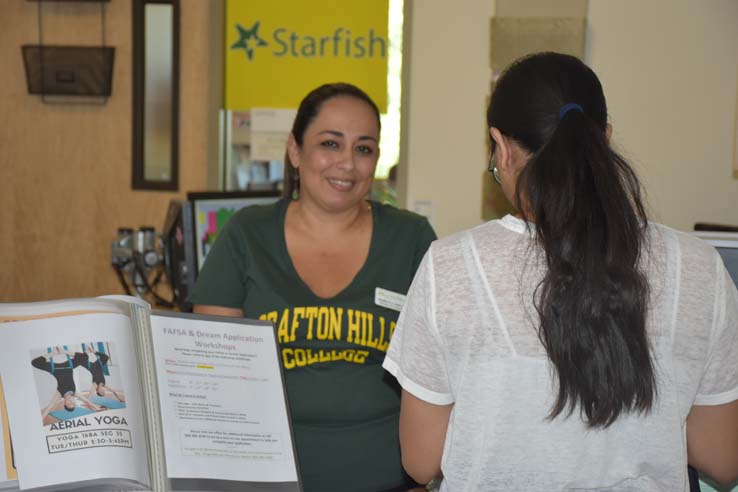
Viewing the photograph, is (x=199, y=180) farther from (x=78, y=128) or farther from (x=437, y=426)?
(x=437, y=426)

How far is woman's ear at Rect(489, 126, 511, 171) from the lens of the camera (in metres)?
1.40

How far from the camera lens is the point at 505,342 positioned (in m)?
1.30

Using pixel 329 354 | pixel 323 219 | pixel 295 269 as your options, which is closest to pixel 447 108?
pixel 323 219

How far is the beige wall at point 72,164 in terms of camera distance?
4656mm

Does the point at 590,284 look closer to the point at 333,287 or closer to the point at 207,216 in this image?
the point at 333,287

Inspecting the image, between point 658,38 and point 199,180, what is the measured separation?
2301mm

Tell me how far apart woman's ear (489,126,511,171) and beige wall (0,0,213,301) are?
3394 mm

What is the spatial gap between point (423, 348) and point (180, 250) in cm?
177

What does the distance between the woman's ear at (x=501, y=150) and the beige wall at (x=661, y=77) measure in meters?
2.19

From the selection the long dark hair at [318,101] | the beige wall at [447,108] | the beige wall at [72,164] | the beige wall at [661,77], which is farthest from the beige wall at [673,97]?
the beige wall at [72,164]

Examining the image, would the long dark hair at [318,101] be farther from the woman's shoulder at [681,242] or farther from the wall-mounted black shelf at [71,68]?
the wall-mounted black shelf at [71,68]

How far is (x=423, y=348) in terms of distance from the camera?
138 cm

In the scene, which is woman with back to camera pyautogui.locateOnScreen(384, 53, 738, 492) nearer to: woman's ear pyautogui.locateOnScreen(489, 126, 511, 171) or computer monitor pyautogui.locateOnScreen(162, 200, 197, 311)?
woman's ear pyautogui.locateOnScreen(489, 126, 511, 171)

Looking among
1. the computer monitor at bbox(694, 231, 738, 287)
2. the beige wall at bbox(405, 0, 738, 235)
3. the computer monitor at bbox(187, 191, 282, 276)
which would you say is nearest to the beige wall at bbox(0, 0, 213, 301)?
the beige wall at bbox(405, 0, 738, 235)
